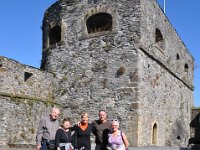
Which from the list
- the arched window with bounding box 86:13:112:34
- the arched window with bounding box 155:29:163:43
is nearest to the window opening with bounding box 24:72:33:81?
the arched window with bounding box 86:13:112:34

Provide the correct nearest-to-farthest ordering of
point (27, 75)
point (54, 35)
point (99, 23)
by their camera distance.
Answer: point (27, 75) < point (99, 23) < point (54, 35)

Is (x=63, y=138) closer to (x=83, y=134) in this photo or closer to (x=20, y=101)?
(x=83, y=134)

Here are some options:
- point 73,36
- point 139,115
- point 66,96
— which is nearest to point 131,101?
point 139,115

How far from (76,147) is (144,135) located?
311 inches

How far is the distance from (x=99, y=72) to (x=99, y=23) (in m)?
2.60

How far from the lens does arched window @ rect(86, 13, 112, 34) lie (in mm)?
15094

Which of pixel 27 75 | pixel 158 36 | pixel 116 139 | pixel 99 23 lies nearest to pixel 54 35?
pixel 99 23

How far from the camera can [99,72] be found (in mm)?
14547

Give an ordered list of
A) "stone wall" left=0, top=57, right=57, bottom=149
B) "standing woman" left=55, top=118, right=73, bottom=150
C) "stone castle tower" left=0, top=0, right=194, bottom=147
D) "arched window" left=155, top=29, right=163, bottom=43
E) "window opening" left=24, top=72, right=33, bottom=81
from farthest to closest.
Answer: "arched window" left=155, top=29, right=163, bottom=43
"window opening" left=24, top=72, right=33, bottom=81
"stone castle tower" left=0, top=0, right=194, bottom=147
"stone wall" left=0, top=57, right=57, bottom=149
"standing woman" left=55, top=118, right=73, bottom=150

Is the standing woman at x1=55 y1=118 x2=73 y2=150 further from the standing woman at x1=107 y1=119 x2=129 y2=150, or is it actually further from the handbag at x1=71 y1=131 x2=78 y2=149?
the standing woman at x1=107 y1=119 x2=129 y2=150

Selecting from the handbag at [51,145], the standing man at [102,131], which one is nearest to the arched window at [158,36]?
the standing man at [102,131]

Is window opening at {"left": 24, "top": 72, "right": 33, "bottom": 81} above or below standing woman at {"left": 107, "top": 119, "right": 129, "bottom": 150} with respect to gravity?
above

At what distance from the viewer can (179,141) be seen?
63.6ft

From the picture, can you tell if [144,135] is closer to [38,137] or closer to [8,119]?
[8,119]
